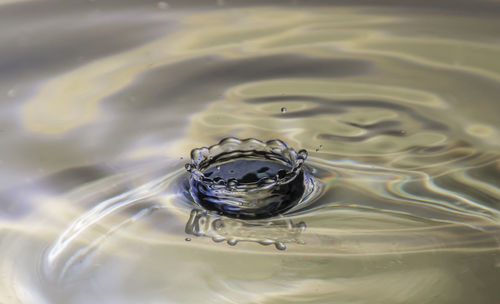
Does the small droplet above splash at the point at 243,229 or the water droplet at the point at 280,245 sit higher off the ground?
the small droplet above splash at the point at 243,229

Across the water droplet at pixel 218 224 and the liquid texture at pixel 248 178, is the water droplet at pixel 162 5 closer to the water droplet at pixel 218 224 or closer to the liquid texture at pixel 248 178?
the liquid texture at pixel 248 178

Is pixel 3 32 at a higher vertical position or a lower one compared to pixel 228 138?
higher

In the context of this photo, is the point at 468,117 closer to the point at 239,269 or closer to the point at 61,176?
the point at 239,269

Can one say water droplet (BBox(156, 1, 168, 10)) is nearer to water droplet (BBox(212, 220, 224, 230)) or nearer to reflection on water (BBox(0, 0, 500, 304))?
reflection on water (BBox(0, 0, 500, 304))

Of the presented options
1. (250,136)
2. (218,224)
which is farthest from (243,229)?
(250,136)

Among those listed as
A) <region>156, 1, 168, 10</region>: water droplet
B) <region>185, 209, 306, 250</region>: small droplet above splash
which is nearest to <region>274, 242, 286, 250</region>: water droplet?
<region>185, 209, 306, 250</region>: small droplet above splash

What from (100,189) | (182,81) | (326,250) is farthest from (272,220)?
(182,81)

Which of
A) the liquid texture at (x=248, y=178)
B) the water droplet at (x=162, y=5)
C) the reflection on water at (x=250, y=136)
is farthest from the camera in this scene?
the water droplet at (x=162, y=5)

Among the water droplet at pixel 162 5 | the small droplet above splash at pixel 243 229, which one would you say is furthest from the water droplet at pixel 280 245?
the water droplet at pixel 162 5
